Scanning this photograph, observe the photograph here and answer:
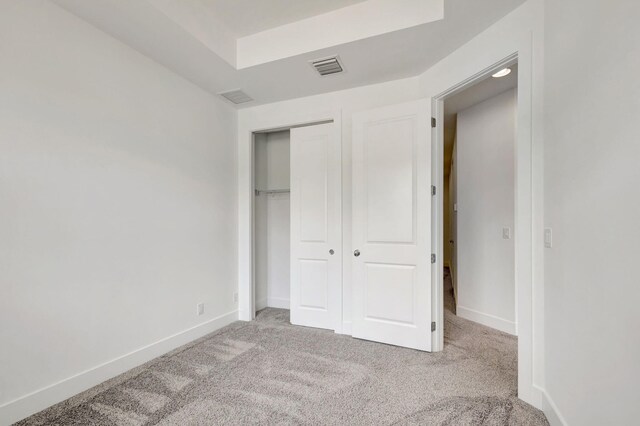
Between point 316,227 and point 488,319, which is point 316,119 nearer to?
point 316,227

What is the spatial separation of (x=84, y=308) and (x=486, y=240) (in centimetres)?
397

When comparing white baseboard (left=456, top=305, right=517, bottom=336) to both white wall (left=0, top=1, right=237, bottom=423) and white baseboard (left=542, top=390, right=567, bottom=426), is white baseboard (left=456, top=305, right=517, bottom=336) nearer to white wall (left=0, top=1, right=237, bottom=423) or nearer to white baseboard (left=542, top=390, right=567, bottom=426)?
white baseboard (left=542, top=390, right=567, bottom=426)

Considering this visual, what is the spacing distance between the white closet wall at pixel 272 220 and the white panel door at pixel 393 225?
1416mm

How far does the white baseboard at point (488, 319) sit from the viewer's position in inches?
123

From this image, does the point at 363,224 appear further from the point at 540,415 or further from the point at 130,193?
the point at 130,193

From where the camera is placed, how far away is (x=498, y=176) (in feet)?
10.9

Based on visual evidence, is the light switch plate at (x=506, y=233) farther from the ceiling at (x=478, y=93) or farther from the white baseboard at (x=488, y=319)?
the ceiling at (x=478, y=93)

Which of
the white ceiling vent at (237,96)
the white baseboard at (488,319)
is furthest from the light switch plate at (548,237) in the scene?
the white ceiling vent at (237,96)

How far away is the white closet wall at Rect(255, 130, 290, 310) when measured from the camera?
406cm

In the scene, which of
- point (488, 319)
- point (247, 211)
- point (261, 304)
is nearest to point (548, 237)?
point (488, 319)

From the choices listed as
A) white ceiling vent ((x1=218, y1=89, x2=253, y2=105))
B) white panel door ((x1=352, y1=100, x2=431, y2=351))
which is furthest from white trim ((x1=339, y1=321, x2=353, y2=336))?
white ceiling vent ((x1=218, y1=89, x2=253, y2=105))

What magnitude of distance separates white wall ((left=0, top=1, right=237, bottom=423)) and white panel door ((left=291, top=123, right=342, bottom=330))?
1.07m

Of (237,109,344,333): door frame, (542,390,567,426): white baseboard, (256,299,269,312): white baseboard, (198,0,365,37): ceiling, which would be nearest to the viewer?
(542,390,567,426): white baseboard

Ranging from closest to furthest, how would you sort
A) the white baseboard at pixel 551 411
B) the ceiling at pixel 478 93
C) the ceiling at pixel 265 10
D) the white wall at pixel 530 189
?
the white baseboard at pixel 551 411 < the white wall at pixel 530 189 < the ceiling at pixel 265 10 < the ceiling at pixel 478 93
